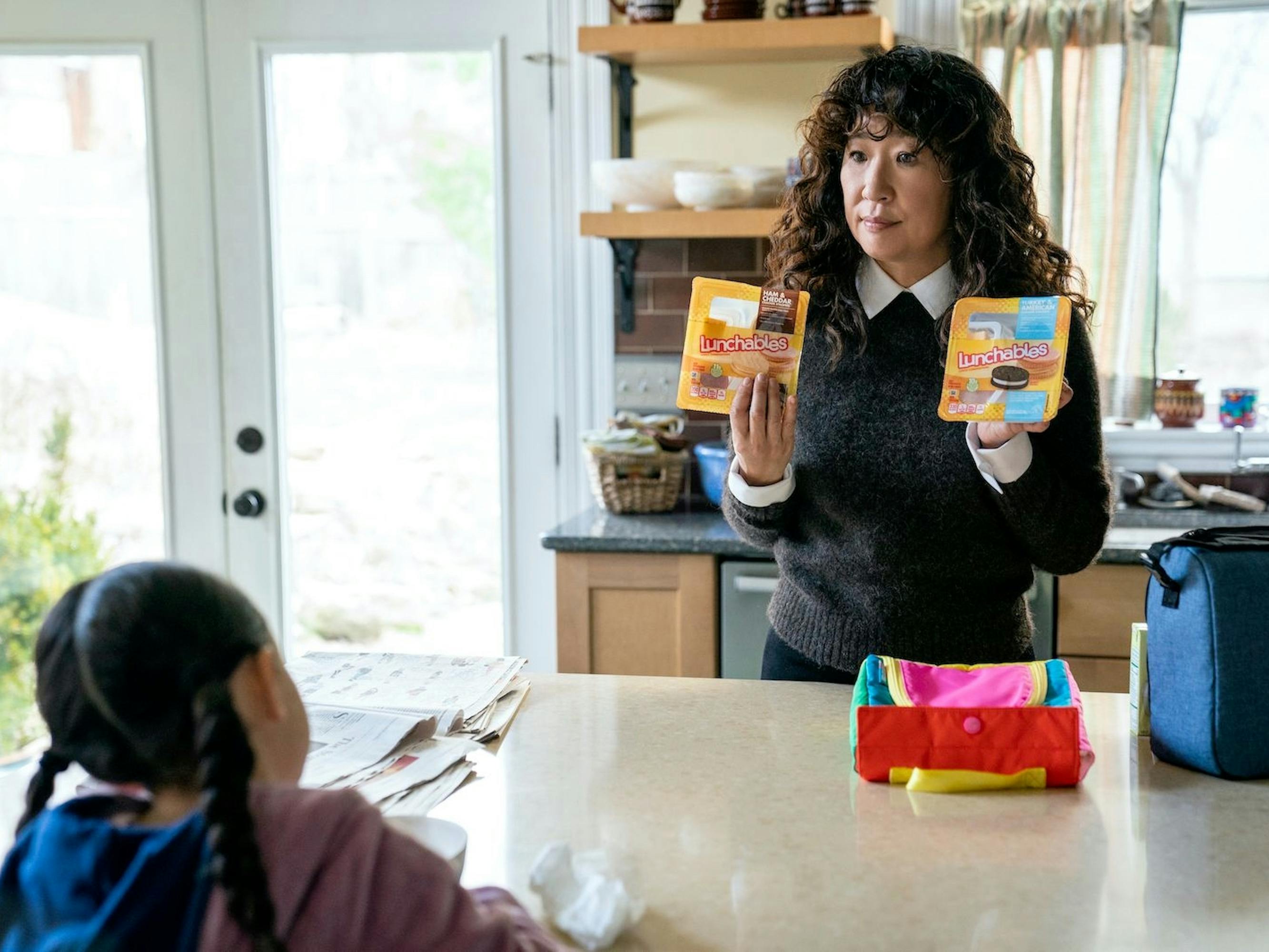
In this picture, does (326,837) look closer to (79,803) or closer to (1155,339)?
(79,803)

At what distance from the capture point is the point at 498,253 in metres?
3.09

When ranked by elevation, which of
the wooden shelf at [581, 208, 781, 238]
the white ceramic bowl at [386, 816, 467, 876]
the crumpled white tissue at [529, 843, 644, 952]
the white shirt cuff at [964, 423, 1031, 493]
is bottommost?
the crumpled white tissue at [529, 843, 644, 952]

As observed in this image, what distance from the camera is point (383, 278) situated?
3148 millimetres

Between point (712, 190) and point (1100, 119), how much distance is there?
88cm

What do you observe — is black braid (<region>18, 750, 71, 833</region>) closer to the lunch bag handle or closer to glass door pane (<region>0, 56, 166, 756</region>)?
the lunch bag handle

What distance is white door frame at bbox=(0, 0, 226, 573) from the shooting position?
10.0 feet

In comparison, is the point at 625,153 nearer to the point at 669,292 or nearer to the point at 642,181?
the point at 642,181

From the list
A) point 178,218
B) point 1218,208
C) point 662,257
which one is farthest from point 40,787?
point 1218,208

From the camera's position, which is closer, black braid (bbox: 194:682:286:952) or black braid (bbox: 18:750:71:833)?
black braid (bbox: 194:682:286:952)

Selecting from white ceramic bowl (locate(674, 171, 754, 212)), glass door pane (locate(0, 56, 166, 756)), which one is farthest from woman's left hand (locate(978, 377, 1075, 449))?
glass door pane (locate(0, 56, 166, 756))

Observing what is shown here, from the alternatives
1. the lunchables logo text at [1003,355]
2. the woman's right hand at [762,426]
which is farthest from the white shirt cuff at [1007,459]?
the woman's right hand at [762,426]

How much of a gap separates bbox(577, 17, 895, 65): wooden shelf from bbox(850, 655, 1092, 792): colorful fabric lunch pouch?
181cm

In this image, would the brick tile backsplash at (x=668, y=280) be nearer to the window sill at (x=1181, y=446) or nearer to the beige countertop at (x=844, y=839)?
the window sill at (x=1181, y=446)

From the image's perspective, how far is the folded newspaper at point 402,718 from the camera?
1.24 m
